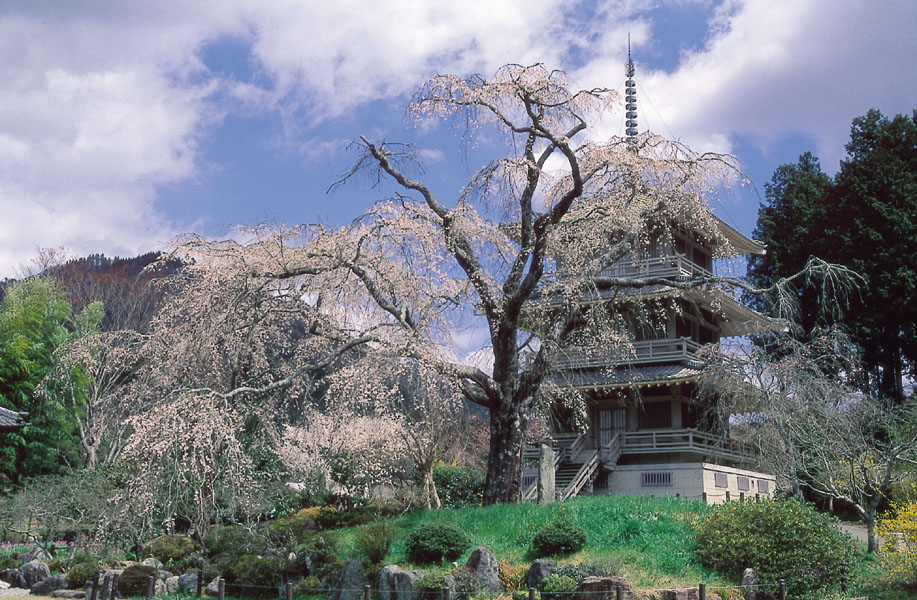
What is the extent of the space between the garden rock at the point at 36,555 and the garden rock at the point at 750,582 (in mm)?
17545

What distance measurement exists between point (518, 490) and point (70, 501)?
12.2 metres

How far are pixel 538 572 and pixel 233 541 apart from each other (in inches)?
340

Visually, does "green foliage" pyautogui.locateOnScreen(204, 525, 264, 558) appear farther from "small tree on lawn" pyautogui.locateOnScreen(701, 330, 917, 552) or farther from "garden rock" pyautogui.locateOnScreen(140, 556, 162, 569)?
"small tree on lawn" pyautogui.locateOnScreen(701, 330, 917, 552)

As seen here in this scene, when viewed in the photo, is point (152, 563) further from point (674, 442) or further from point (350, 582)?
point (674, 442)

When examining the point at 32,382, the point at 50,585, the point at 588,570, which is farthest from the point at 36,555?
the point at 588,570

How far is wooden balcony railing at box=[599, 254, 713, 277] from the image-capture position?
27828mm

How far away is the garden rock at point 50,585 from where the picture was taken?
18.1 meters

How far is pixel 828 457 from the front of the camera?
2288cm

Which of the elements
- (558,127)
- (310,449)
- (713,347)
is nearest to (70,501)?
(310,449)

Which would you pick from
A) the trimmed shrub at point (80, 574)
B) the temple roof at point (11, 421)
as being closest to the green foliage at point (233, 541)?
the trimmed shrub at point (80, 574)

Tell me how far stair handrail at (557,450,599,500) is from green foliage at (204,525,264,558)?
30.6 ft

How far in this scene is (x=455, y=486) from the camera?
2478 centimetres

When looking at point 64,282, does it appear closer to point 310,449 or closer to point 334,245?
point 310,449

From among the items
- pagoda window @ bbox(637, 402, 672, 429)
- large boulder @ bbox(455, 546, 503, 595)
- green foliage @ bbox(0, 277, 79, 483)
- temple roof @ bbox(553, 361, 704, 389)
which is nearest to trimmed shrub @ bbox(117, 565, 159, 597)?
large boulder @ bbox(455, 546, 503, 595)
